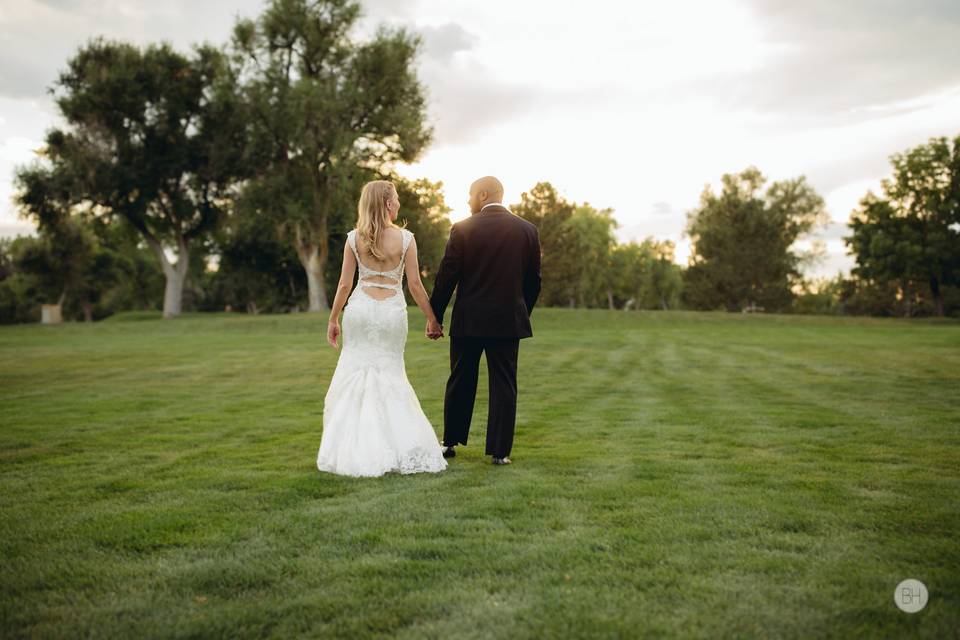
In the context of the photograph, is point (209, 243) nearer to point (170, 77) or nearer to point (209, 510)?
point (170, 77)

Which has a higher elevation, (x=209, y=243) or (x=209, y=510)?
(x=209, y=243)

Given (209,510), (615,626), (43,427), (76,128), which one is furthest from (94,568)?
(76,128)

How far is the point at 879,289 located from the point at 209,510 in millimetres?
81022

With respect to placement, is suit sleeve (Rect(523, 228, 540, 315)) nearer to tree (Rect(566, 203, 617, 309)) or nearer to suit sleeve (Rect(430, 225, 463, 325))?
suit sleeve (Rect(430, 225, 463, 325))

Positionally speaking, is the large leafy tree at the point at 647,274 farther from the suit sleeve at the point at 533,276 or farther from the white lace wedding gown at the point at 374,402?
the white lace wedding gown at the point at 374,402

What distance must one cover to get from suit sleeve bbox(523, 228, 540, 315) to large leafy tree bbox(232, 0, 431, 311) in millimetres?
33176

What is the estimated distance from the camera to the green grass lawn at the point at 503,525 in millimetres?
3074

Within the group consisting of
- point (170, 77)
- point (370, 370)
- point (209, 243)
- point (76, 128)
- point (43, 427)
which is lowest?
point (43, 427)

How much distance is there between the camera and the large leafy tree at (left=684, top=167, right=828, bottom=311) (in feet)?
225

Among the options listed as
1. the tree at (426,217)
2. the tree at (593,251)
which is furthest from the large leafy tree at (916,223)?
the tree at (426,217)

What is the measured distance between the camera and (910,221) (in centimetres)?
5406

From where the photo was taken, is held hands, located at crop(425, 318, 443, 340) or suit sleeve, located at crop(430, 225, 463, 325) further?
held hands, located at crop(425, 318, 443, 340)

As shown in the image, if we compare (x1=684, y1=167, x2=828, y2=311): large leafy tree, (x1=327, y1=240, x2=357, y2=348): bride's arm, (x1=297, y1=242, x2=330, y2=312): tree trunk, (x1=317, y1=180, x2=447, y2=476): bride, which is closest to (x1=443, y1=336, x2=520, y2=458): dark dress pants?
(x1=317, y1=180, x2=447, y2=476): bride

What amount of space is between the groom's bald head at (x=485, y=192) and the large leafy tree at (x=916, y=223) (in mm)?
54761
